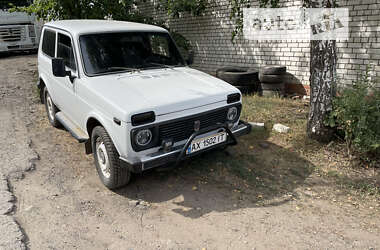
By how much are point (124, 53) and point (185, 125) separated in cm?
153

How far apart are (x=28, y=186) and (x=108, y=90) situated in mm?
1612

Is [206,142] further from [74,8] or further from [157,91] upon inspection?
[74,8]

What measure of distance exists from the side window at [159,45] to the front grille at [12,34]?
1221cm

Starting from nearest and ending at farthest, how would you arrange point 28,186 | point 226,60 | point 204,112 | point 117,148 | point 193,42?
1. point 117,148
2. point 204,112
3. point 28,186
4. point 226,60
5. point 193,42

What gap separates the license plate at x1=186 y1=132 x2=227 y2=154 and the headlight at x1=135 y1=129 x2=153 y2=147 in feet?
1.51

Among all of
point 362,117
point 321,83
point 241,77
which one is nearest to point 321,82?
point 321,83

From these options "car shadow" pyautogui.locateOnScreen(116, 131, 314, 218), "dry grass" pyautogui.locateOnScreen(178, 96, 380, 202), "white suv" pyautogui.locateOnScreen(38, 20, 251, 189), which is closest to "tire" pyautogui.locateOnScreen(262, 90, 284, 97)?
"dry grass" pyautogui.locateOnScreen(178, 96, 380, 202)

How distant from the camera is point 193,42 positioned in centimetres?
1035

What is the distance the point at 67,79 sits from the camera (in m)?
4.45

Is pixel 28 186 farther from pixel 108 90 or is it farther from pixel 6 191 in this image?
pixel 108 90

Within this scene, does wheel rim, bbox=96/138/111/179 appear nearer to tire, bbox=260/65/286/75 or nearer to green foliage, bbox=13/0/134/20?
tire, bbox=260/65/286/75

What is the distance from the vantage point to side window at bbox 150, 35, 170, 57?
15.5 ft

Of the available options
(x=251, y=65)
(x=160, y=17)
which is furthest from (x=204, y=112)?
(x=160, y=17)
